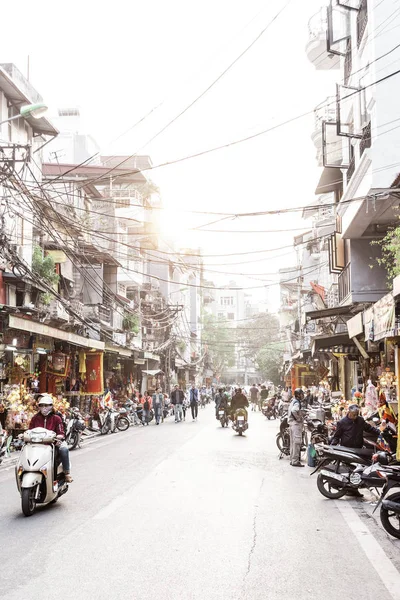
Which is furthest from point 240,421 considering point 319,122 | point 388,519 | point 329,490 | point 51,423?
point 388,519

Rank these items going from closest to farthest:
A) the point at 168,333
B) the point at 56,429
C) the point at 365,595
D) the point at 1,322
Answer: the point at 365,595, the point at 56,429, the point at 1,322, the point at 168,333

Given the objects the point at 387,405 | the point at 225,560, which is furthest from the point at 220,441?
the point at 225,560

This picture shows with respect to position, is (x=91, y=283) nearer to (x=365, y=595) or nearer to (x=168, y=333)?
(x=168, y=333)

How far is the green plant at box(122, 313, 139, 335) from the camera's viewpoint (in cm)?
3962

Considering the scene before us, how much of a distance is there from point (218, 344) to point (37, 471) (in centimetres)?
9243

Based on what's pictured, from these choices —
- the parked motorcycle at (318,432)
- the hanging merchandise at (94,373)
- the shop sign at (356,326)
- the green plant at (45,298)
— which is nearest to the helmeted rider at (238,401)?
the parked motorcycle at (318,432)

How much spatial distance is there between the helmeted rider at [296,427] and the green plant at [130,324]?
81.0ft

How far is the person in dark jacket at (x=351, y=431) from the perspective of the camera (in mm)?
11492

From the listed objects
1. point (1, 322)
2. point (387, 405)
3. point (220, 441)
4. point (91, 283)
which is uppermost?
point (91, 283)

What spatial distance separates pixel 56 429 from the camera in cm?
1007

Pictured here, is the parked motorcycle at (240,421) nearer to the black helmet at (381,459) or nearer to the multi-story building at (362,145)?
the multi-story building at (362,145)

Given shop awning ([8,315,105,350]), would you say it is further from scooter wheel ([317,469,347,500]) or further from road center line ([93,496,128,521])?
scooter wheel ([317,469,347,500])

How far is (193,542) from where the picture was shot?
7.27 m

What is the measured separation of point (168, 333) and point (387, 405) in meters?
35.5
